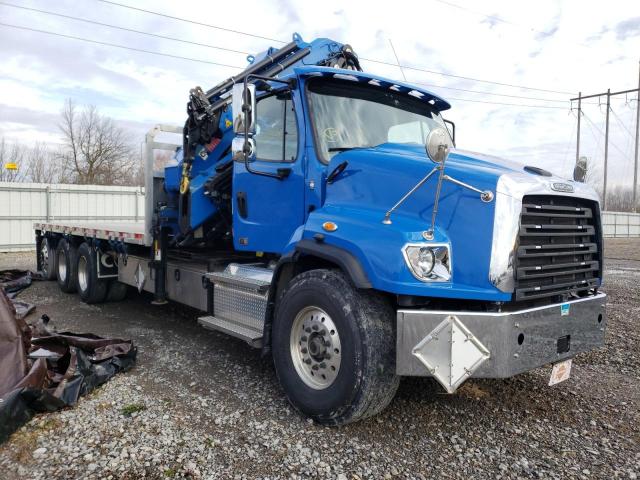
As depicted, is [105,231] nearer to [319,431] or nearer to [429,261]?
[319,431]

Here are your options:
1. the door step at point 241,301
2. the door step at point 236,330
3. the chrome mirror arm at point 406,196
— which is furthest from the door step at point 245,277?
the chrome mirror arm at point 406,196

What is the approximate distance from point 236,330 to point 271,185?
1.36 metres

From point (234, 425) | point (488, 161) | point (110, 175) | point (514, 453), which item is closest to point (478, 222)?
point (488, 161)

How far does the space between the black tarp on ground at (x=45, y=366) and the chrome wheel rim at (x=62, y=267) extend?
4332mm

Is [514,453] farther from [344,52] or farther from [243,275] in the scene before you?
[344,52]

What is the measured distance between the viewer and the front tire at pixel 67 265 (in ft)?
28.6

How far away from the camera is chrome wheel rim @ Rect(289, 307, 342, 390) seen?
3.57 m

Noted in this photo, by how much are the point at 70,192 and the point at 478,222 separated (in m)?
18.1

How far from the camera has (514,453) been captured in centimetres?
333

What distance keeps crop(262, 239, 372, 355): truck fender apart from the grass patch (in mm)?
1042

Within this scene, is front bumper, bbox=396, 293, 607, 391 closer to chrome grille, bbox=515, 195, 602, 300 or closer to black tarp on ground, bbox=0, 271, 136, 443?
chrome grille, bbox=515, 195, 602, 300

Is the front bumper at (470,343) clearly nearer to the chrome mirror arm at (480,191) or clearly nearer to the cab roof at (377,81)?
the chrome mirror arm at (480,191)

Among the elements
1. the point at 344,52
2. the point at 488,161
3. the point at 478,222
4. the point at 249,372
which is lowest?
the point at 249,372

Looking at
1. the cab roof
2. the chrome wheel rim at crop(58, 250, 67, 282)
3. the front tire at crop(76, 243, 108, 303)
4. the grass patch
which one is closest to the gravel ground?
the grass patch
